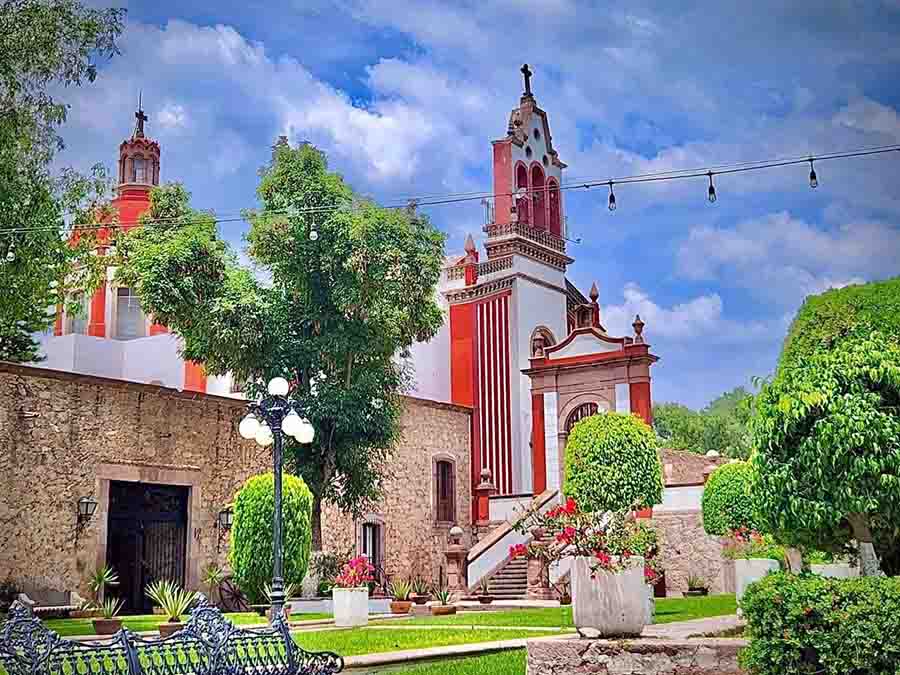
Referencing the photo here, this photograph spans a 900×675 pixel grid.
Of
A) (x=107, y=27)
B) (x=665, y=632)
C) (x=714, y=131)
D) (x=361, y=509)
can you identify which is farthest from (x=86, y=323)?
(x=665, y=632)

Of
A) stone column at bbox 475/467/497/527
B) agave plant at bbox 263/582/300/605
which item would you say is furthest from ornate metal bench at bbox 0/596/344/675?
stone column at bbox 475/467/497/527

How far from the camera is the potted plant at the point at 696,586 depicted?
71.5ft

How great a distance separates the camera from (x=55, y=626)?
45.3 feet

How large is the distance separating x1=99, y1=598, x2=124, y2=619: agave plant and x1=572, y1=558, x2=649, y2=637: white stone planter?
745 centimetres

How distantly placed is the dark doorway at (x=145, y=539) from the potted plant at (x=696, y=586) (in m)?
11.0

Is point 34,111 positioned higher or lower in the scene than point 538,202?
lower

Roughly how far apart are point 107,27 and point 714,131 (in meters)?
15.1

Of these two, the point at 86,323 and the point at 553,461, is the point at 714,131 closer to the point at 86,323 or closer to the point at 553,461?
the point at 553,461

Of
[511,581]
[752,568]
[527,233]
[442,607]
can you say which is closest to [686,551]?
[511,581]

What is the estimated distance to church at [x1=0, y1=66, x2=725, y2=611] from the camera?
648 inches

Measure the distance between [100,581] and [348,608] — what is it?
435cm

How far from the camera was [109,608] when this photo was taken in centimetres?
1309

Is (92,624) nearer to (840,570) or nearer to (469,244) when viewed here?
(840,570)

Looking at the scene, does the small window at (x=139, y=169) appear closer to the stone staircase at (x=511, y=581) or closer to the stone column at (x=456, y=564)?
the stone column at (x=456, y=564)
